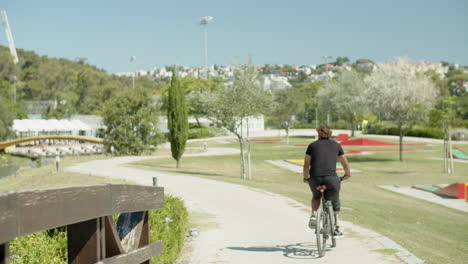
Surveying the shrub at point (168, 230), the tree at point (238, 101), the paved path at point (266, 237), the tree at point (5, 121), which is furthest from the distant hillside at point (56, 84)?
the shrub at point (168, 230)

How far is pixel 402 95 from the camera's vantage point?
125 feet

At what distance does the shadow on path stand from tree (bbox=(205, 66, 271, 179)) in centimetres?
1755

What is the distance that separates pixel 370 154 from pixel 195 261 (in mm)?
37735

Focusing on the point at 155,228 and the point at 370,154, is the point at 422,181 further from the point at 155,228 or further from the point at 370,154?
the point at 155,228

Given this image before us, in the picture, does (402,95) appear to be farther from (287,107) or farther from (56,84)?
(56,84)

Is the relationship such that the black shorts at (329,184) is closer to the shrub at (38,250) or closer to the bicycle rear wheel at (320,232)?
the bicycle rear wheel at (320,232)

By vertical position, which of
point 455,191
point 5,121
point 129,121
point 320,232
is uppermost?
point 5,121

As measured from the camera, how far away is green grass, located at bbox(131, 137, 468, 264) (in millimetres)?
10234

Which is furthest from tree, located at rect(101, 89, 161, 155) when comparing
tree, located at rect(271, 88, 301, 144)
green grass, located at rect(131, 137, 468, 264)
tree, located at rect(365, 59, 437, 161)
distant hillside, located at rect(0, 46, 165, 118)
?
distant hillside, located at rect(0, 46, 165, 118)

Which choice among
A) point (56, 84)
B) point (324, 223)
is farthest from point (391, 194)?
point (56, 84)

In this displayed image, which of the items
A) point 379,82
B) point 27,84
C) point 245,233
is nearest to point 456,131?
point 379,82

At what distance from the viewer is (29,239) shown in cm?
455

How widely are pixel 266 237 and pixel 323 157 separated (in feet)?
7.53

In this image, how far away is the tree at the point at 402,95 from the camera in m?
37.7
